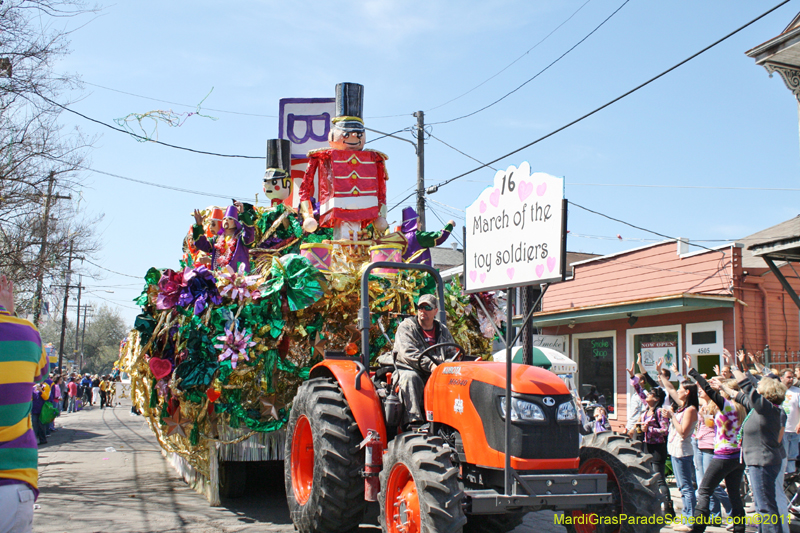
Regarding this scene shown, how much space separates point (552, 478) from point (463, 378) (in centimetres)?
88

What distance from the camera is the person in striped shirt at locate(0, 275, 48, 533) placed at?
2.99 m

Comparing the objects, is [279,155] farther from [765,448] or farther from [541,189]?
[765,448]

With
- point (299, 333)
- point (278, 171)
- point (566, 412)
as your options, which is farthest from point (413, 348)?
point (278, 171)

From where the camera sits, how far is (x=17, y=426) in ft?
10.2

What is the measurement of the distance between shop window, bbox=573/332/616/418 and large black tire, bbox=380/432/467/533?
11.1 metres

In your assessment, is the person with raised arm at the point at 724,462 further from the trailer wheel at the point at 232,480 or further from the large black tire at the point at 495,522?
the trailer wheel at the point at 232,480

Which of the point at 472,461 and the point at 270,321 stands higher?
the point at 270,321

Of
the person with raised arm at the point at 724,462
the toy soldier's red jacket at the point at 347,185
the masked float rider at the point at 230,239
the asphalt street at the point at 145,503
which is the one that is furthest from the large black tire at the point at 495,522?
the masked float rider at the point at 230,239

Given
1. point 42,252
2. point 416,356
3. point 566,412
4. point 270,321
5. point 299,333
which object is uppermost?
point 42,252

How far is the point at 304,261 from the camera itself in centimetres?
680

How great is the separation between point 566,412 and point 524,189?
1.48 meters

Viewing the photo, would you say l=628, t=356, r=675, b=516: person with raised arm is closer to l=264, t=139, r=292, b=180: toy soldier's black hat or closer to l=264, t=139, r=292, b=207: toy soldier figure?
l=264, t=139, r=292, b=207: toy soldier figure

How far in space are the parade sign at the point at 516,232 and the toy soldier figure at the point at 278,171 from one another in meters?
6.79

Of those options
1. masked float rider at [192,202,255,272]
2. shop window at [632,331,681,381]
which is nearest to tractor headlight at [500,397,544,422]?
masked float rider at [192,202,255,272]
